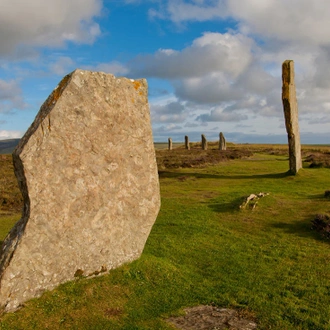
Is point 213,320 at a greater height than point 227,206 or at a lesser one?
lesser

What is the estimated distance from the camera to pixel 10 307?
7.45 meters

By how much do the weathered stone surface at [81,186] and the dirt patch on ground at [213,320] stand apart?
2.57m

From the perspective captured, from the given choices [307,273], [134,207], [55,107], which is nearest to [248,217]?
[307,273]

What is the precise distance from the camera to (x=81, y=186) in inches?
340

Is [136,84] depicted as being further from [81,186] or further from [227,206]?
[227,206]

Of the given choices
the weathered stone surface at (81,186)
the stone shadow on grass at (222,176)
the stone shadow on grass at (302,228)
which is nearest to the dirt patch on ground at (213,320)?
the weathered stone surface at (81,186)

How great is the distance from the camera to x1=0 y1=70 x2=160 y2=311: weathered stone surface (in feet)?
25.7

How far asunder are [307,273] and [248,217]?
18.8 ft

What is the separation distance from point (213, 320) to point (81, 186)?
13.8 ft

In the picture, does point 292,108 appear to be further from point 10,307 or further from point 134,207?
point 10,307

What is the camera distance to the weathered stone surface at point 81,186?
25.7ft

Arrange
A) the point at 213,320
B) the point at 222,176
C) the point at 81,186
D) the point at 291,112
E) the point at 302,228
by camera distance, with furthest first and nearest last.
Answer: the point at 222,176
the point at 291,112
the point at 302,228
the point at 81,186
the point at 213,320

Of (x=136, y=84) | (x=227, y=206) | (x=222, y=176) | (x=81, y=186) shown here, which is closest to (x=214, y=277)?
(x=81, y=186)

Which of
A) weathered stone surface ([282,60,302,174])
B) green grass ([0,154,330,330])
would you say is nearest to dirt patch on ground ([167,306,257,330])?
green grass ([0,154,330,330])
